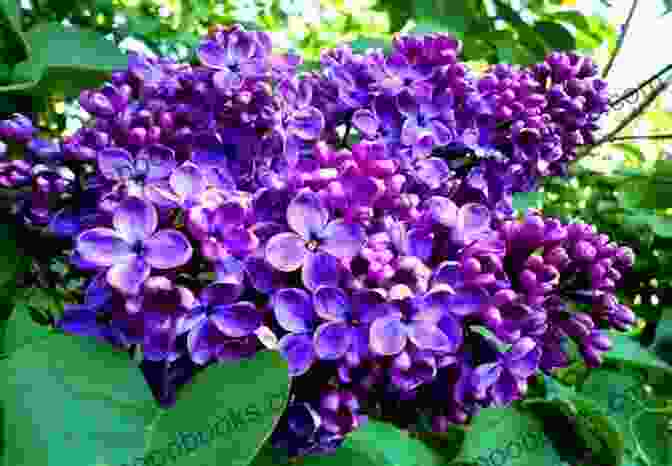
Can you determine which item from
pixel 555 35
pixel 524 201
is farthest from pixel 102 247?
pixel 555 35

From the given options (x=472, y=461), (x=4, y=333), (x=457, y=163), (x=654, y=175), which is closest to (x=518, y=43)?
(x=654, y=175)

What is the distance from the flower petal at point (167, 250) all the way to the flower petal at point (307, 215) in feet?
0.34

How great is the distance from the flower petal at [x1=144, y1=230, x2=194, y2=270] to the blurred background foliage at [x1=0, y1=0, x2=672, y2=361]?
386 millimetres

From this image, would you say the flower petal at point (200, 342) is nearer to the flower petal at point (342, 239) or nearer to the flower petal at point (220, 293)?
the flower petal at point (220, 293)

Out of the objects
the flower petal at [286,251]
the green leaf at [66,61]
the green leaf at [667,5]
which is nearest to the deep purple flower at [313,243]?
the flower petal at [286,251]

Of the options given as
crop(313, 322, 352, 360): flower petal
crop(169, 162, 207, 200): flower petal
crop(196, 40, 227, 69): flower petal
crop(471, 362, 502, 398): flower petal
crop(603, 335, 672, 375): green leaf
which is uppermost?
crop(196, 40, 227, 69): flower petal

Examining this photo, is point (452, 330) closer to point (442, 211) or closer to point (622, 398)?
point (442, 211)

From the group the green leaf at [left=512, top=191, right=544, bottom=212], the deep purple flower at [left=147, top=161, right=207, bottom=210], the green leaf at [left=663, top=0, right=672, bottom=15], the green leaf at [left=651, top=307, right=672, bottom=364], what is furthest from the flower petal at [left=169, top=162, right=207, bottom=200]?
the green leaf at [left=663, top=0, right=672, bottom=15]

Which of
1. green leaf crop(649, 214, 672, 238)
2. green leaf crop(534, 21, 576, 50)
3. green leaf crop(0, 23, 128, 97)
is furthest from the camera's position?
green leaf crop(534, 21, 576, 50)

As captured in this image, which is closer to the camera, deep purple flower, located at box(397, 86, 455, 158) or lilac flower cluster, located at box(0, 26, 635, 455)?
lilac flower cluster, located at box(0, 26, 635, 455)

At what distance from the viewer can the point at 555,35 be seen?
1.84 meters

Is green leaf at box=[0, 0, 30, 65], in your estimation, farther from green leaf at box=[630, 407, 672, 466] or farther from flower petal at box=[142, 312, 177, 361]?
green leaf at box=[630, 407, 672, 466]

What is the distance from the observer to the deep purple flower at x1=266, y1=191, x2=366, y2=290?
76 cm

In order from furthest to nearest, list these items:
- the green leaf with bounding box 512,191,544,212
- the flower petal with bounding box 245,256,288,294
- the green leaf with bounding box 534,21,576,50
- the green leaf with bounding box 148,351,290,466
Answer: the green leaf with bounding box 534,21,576,50 → the green leaf with bounding box 512,191,544,212 → the flower petal with bounding box 245,256,288,294 → the green leaf with bounding box 148,351,290,466
